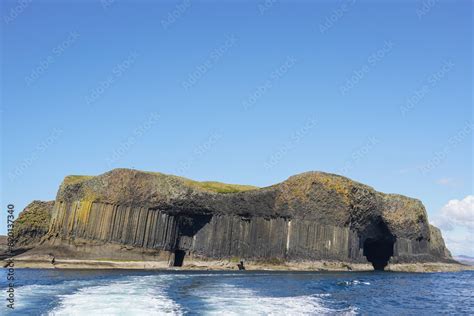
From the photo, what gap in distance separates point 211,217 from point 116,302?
52.8 meters

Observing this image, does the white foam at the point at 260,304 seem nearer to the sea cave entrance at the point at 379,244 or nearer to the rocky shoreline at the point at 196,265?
the rocky shoreline at the point at 196,265

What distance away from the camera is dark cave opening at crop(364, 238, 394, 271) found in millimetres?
89625

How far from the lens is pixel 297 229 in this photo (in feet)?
253

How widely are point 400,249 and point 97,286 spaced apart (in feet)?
216

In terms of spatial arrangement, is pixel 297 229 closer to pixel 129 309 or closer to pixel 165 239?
pixel 165 239

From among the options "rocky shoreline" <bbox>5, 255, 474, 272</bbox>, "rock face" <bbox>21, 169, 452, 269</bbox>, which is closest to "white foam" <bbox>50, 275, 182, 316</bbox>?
"rocky shoreline" <bbox>5, 255, 474, 272</bbox>

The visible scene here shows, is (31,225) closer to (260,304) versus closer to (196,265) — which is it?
(196,265)

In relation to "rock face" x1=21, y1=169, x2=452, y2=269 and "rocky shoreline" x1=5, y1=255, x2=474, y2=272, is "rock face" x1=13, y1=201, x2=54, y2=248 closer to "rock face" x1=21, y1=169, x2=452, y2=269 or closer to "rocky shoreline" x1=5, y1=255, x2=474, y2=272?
"rock face" x1=21, y1=169, x2=452, y2=269

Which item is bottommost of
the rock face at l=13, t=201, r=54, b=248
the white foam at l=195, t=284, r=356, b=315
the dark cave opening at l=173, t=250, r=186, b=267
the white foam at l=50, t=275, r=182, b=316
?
the white foam at l=50, t=275, r=182, b=316

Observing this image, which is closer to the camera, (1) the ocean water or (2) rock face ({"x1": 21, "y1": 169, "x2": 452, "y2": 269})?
(1) the ocean water

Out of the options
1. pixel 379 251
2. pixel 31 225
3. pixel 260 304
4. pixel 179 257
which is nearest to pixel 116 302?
pixel 260 304

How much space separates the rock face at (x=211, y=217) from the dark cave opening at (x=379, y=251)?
887 cm

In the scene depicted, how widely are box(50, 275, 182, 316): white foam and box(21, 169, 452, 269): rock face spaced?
3957cm

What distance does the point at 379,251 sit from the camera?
92.7 m
